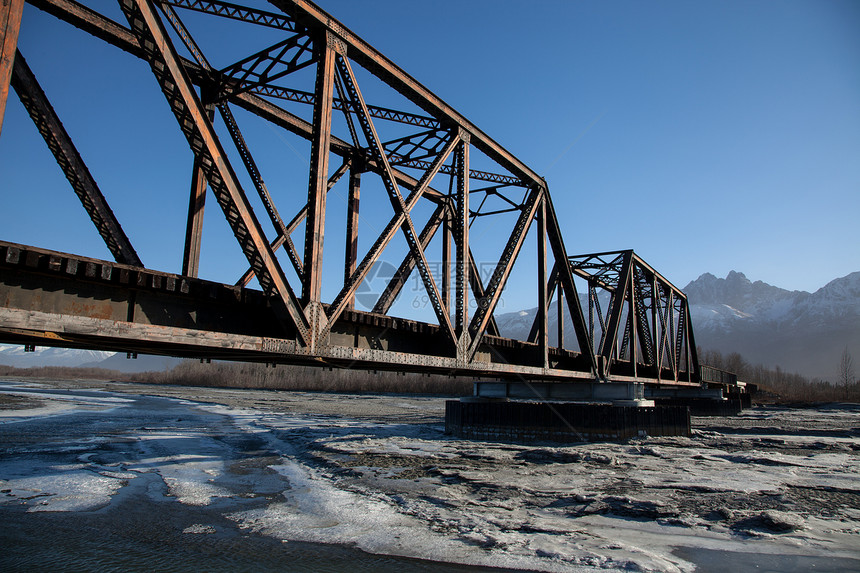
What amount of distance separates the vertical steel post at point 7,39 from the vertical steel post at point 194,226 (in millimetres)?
3962

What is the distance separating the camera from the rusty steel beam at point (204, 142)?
6117mm

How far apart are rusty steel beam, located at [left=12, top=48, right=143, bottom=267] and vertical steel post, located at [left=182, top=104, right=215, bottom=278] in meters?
1.40

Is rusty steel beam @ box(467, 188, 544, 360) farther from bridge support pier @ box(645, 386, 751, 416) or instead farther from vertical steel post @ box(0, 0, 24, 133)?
bridge support pier @ box(645, 386, 751, 416)

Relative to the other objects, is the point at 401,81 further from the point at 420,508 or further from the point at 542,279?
the point at 542,279

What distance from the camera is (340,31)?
→ 8.62 m

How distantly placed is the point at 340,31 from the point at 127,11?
344 centimetres

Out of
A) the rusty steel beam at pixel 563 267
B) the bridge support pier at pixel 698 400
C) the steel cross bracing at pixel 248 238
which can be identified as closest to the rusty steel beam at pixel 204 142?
the steel cross bracing at pixel 248 238

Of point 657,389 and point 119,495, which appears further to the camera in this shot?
point 657,389

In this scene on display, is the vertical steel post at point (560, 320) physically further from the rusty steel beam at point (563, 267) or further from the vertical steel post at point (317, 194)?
the vertical steel post at point (317, 194)

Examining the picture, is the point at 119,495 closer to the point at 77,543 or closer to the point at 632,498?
the point at 77,543

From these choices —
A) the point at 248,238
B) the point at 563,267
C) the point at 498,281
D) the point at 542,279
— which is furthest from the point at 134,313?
the point at 563,267

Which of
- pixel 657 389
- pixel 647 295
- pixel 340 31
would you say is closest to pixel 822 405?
pixel 657 389

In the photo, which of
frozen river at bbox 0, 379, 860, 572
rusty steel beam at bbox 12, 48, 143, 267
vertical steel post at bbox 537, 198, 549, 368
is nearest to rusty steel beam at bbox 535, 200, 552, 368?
vertical steel post at bbox 537, 198, 549, 368

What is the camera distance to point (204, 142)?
6.43 meters
